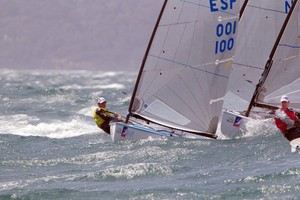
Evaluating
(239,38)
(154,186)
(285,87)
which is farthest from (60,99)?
(154,186)

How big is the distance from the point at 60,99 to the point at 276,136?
65.3 ft

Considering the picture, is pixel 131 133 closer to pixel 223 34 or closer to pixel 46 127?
pixel 223 34

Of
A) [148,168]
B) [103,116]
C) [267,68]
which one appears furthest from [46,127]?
[148,168]

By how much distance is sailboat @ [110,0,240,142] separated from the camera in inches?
740

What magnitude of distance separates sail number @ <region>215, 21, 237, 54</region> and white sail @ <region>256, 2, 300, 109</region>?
6.43 ft

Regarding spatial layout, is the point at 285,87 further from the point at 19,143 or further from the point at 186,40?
the point at 19,143

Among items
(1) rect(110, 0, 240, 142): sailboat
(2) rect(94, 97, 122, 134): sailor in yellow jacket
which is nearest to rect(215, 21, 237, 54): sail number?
(1) rect(110, 0, 240, 142): sailboat

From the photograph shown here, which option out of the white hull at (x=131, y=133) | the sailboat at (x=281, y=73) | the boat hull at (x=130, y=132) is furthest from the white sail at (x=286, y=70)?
the boat hull at (x=130, y=132)

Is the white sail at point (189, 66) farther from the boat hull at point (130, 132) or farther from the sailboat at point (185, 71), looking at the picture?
the boat hull at point (130, 132)

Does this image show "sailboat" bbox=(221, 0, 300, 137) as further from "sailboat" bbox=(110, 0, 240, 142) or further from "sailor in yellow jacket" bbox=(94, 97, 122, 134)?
"sailor in yellow jacket" bbox=(94, 97, 122, 134)

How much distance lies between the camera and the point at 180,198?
1326 cm

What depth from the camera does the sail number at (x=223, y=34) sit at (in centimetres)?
1891

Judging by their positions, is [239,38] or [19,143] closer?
[19,143]

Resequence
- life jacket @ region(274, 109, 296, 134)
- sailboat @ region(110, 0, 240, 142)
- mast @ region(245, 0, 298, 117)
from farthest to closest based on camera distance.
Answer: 1. mast @ region(245, 0, 298, 117)
2. sailboat @ region(110, 0, 240, 142)
3. life jacket @ region(274, 109, 296, 134)
